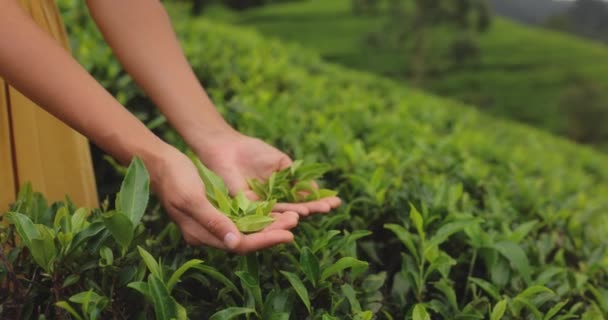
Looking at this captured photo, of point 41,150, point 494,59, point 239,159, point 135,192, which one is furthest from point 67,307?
point 494,59

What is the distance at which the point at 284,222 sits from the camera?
1284 millimetres

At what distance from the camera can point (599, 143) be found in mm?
27391

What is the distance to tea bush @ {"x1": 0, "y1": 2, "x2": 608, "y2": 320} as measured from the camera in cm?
126

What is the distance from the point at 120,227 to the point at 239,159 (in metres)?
0.46

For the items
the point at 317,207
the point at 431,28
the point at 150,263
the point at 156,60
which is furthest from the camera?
the point at 431,28

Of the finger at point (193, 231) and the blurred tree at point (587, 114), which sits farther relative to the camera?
the blurred tree at point (587, 114)

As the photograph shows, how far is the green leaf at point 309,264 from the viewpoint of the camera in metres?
1.34

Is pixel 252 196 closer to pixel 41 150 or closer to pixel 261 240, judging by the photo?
pixel 261 240

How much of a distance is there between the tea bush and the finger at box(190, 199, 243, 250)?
74mm

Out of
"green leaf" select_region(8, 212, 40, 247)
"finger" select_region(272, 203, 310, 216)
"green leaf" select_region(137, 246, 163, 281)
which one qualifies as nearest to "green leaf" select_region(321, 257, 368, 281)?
"finger" select_region(272, 203, 310, 216)

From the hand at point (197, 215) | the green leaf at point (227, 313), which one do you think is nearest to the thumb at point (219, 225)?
the hand at point (197, 215)

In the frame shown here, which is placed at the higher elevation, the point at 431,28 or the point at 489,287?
the point at 489,287

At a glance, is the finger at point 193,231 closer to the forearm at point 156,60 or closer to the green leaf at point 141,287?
the green leaf at point 141,287

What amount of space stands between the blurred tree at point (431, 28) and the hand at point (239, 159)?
27650mm
